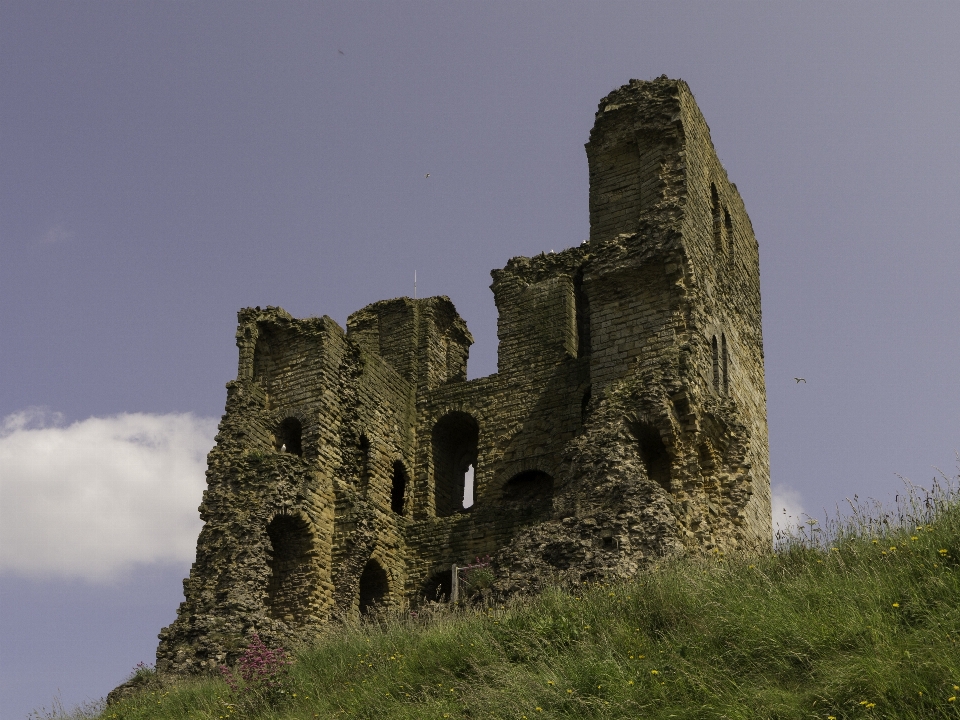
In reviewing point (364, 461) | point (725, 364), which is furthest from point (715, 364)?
point (364, 461)

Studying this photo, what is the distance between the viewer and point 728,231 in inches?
834

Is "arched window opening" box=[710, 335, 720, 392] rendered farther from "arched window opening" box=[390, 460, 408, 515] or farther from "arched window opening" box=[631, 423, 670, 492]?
"arched window opening" box=[390, 460, 408, 515]

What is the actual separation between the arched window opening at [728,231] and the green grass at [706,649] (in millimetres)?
8811

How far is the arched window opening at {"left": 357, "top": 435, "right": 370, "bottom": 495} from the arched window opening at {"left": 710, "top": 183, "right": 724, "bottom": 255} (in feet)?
21.3

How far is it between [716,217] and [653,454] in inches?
202

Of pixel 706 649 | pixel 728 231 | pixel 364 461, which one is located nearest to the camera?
pixel 706 649

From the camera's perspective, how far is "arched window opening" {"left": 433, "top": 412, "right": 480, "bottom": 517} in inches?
848

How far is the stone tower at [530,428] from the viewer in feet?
53.3

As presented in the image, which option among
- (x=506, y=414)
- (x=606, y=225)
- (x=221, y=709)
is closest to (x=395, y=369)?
(x=506, y=414)

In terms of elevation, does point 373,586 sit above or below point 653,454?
below

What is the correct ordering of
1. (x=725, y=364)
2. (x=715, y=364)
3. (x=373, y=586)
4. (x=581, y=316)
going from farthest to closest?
1. (x=581, y=316)
2. (x=373, y=586)
3. (x=725, y=364)
4. (x=715, y=364)

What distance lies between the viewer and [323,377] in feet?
64.1

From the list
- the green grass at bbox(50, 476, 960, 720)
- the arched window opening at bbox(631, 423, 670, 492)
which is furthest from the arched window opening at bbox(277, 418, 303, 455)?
the green grass at bbox(50, 476, 960, 720)

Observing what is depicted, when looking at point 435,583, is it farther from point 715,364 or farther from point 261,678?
point 261,678
